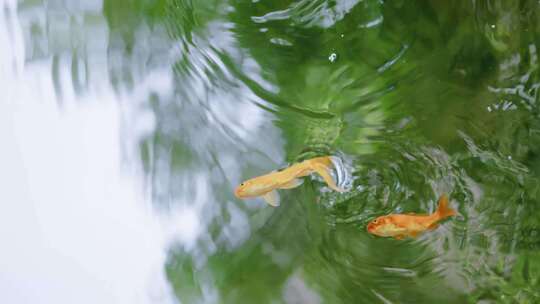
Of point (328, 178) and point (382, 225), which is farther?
point (328, 178)

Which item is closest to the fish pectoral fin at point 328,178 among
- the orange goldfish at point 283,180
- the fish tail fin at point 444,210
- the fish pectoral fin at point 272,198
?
the orange goldfish at point 283,180

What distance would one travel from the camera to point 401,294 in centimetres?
115

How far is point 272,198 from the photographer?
1.17 meters

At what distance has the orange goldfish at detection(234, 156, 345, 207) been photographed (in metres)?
1.04

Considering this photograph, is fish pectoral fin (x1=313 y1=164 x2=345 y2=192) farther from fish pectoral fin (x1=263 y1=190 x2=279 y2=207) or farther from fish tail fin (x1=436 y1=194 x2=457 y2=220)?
fish tail fin (x1=436 y1=194 x2=457 y2=220)

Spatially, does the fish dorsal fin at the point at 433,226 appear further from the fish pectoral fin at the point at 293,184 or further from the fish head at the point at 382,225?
the fish pectoral fin at the point at 293,184

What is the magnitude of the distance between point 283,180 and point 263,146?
0.52 feet

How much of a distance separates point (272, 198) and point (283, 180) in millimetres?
112

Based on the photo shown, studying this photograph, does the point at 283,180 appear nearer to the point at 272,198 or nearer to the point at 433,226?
the point at 272,198

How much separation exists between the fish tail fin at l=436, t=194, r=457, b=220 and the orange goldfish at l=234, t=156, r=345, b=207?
22 cm

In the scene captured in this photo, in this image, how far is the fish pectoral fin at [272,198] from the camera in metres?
1.15

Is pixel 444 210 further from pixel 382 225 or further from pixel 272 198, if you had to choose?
pixel 272 198

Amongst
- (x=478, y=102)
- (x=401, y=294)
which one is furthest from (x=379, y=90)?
(x=401, y=294)

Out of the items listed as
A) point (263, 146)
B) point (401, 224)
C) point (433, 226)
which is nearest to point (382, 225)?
point (401, 224)
